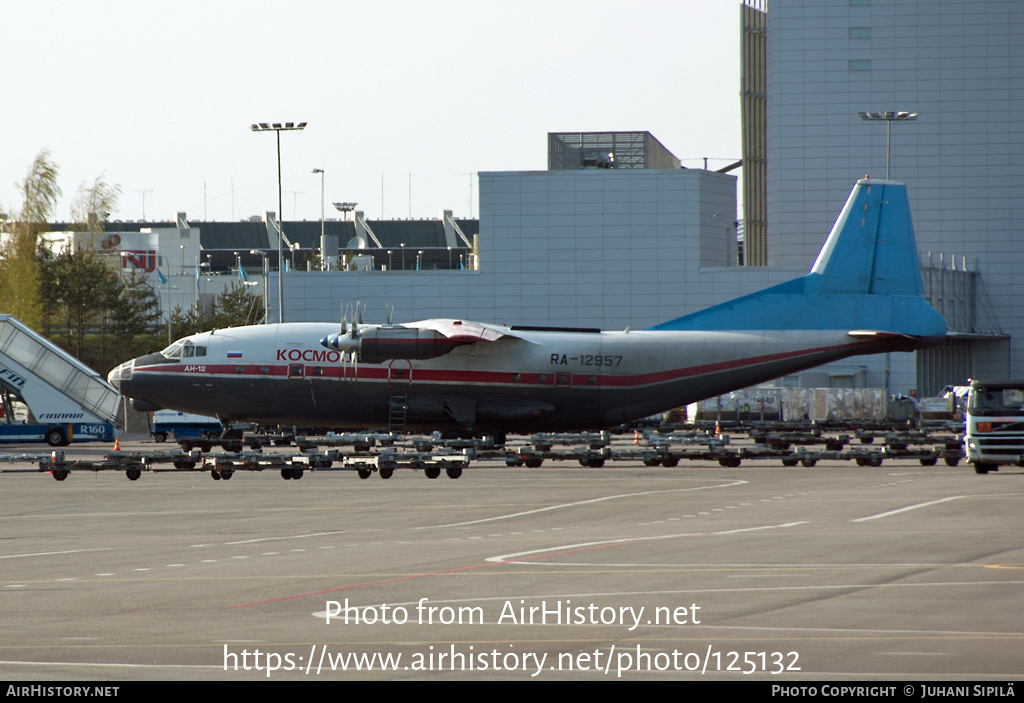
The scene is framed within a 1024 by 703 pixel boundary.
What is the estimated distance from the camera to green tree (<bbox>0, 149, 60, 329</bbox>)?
80938mm

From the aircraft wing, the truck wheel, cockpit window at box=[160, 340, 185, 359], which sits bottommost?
the truck wheel

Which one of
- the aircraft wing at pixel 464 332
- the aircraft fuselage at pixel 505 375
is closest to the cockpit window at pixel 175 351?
the aircraft fuselage at pixel 505 375

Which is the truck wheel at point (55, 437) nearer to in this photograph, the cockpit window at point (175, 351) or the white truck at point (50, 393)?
the white truck at point (50, 393)

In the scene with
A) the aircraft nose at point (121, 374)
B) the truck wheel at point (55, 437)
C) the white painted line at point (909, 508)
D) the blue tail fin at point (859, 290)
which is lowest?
the truck wheel at point (55, 437)

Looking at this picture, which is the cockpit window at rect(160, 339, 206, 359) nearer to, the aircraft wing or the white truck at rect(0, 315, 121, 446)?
the aircraft wing

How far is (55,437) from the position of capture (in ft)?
184

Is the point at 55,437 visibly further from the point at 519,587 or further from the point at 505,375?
the point at 519,587

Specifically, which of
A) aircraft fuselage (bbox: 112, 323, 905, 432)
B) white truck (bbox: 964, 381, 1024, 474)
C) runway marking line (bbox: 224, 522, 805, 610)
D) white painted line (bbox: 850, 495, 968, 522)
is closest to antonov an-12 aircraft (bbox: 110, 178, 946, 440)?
aircraft fuselage (bbox: 112, 323, 905, 432)

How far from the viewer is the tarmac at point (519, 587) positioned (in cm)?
998

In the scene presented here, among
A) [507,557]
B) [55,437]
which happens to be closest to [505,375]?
[507,557]

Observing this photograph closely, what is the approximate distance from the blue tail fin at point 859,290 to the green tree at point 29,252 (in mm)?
55056

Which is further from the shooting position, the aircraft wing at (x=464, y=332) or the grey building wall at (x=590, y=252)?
the grey building wall at (x=590, y=252)

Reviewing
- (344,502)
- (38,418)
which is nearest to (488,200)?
(38,418)

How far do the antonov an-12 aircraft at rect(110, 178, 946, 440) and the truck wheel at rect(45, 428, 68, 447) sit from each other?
50.2ft
